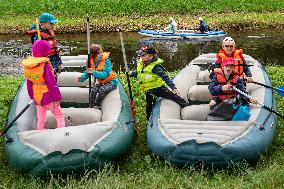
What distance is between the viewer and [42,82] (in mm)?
7082

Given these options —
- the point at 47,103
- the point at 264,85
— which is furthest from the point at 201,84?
the point at 47,103

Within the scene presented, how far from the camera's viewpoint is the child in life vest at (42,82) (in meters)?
7.00

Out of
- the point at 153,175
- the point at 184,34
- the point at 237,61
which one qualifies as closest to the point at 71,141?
the point at 153,175

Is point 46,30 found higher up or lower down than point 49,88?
higher up

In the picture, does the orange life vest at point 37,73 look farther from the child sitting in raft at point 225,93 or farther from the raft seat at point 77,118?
the child sitting in raft at point 225,93

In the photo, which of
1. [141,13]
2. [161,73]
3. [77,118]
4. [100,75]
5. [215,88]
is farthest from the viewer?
[141,13]

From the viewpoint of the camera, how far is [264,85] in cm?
817

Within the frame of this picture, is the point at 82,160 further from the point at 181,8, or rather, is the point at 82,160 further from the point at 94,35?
the point at 181,8

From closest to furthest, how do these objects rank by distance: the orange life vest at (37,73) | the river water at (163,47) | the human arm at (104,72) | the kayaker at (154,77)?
the orange life vest at (37,73)
the kayaker at (154,77)
the human arm at (104,72)
the river water at (163,47)

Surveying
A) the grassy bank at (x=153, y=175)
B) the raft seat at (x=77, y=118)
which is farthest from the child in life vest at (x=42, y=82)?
the grassy bank at (x=153, y=175)

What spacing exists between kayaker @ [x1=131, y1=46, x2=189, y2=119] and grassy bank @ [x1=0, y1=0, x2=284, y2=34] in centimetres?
1567

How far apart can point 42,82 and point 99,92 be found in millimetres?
1466

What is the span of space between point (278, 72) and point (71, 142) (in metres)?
6.59

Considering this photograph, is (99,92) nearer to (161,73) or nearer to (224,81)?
(161,73)
